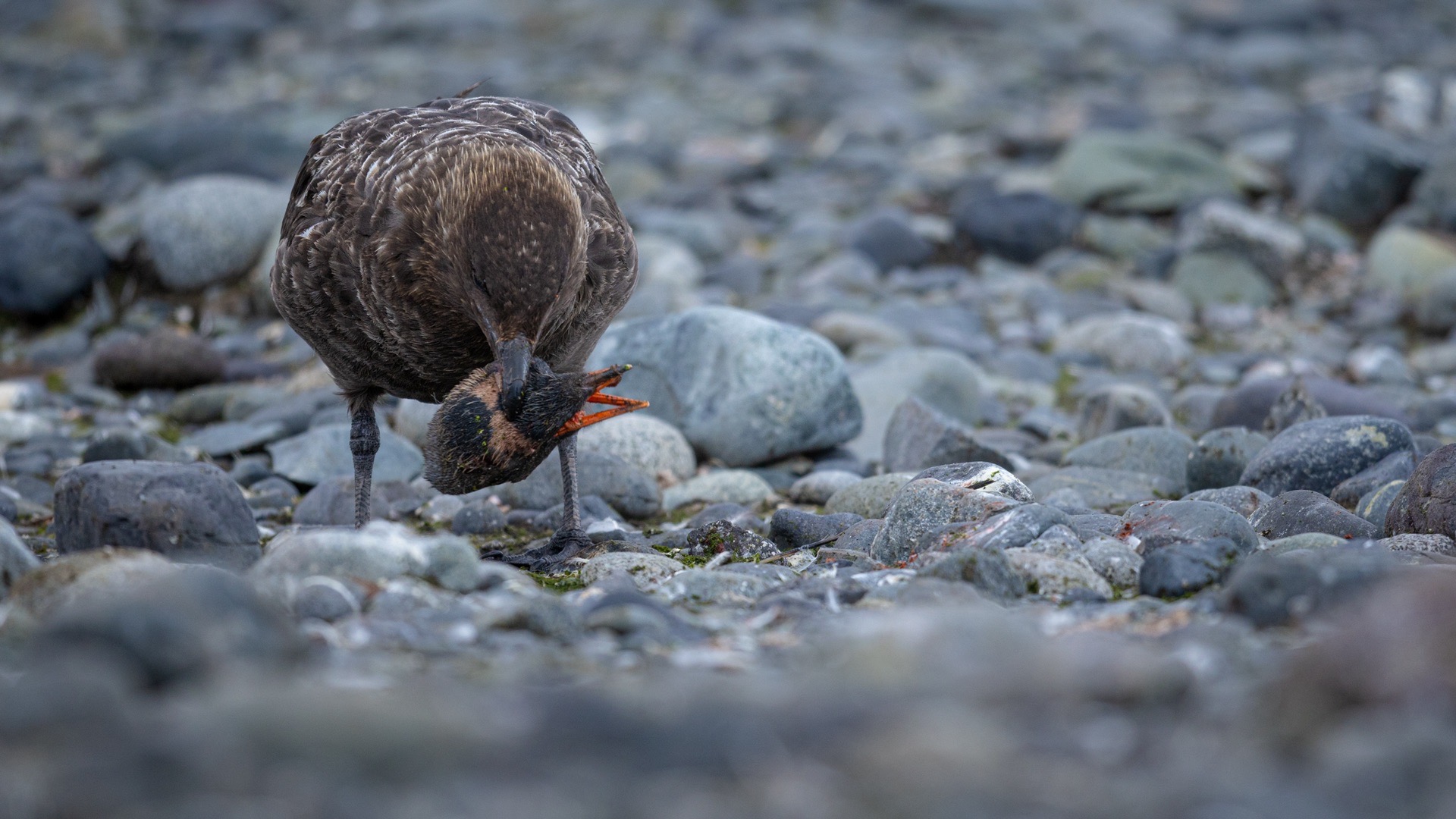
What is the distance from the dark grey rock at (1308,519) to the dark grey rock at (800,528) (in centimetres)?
178

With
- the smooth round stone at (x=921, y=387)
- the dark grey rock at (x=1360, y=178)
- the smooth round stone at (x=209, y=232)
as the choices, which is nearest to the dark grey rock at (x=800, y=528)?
the smooth round stone at (x=921, y=387)

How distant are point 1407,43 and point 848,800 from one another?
2352 cm

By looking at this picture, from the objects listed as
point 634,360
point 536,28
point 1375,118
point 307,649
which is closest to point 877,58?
point 536,28

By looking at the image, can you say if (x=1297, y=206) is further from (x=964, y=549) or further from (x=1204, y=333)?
(x=964, y=549)

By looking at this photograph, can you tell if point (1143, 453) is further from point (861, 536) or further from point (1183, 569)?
point (1183, 569)

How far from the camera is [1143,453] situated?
25.8 ft

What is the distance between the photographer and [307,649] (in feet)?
12.0

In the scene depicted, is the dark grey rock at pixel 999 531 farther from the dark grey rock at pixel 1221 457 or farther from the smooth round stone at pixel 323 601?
the smooth round stone at pixel 323 601

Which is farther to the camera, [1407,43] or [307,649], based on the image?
[1407,43]

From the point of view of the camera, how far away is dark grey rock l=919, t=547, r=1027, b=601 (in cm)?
480

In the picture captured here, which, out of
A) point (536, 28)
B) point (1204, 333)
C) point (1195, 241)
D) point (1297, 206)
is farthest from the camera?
point (536, 28)

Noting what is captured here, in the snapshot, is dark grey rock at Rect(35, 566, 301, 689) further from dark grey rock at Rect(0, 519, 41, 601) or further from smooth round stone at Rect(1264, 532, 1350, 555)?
smooth round stone at Rect(1264, 532, 1350, 555)

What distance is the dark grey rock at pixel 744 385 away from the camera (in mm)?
8453

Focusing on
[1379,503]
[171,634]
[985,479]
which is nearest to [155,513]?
[171,634]
